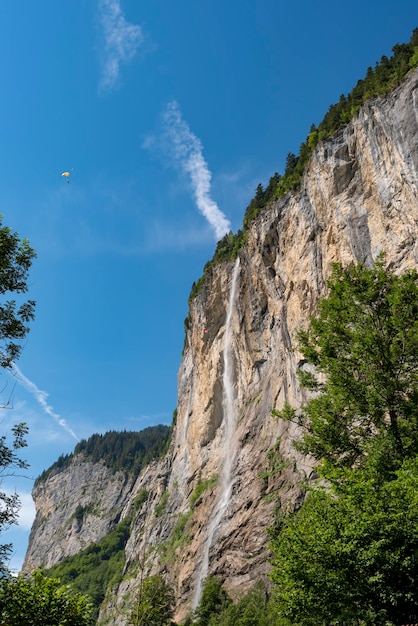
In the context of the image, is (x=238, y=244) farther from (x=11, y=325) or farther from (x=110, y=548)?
(x=110, y=548)

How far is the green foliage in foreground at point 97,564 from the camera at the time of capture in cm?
8731

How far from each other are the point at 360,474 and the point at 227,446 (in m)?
39.2

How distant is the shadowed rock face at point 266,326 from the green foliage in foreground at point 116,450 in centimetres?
6557

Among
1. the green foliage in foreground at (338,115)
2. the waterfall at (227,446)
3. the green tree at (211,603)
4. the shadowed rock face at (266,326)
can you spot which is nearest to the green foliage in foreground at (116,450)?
the shadowed rock face at (266,326)

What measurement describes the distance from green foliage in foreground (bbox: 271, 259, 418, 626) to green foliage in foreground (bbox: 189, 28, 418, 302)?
81.1 ft

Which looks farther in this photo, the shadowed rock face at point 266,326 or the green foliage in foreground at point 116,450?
the green foliage in foreground at point 116,450

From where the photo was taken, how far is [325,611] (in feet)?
39.0

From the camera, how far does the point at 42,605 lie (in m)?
11.0

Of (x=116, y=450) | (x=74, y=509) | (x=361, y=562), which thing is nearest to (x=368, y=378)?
(x=361, y=562)

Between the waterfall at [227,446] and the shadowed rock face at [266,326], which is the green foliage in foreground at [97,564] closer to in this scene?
the shadowed rock face at [266,326]

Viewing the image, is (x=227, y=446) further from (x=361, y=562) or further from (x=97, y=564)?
(x=97, y=564)

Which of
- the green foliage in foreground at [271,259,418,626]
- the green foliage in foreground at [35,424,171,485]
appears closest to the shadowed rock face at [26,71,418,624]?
the green foliage in foreground at [271,259,418,626]

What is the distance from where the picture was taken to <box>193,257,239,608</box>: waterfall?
40.6m

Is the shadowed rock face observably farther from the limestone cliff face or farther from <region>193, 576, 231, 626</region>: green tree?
the limestone cliff face
